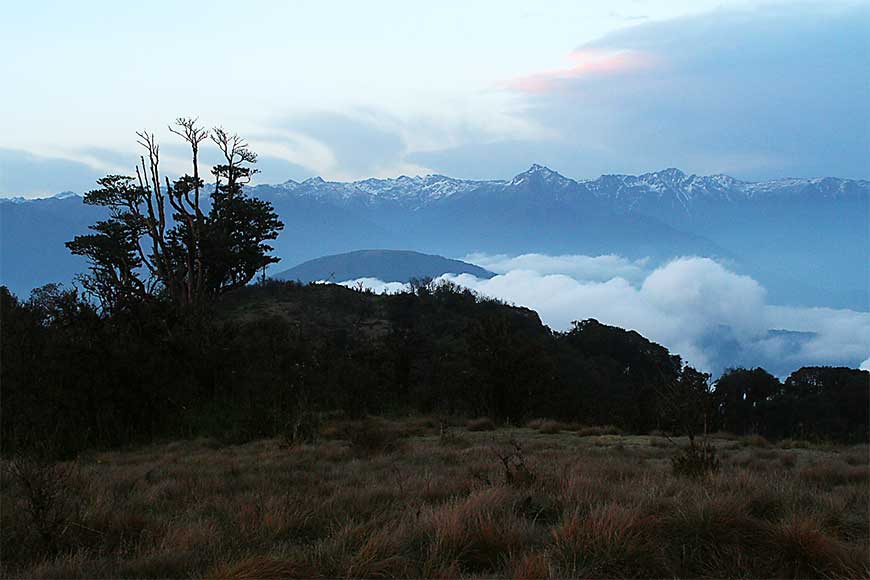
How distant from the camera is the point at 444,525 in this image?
4.36 meters

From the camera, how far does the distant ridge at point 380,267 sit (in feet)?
570

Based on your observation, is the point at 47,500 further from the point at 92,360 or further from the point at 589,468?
the point at 92,360

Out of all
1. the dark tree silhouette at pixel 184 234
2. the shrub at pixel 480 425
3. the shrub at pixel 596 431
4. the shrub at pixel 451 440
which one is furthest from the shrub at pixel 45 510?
the dark tree silhouette at pixel 184 234

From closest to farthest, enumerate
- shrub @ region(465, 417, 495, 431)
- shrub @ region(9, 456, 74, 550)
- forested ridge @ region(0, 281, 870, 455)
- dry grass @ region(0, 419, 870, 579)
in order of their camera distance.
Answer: dry grass @ region(0, 419, 870, 579), shrub @ region(9, 456, 74, 550), forested ridge @ region(0, 281, 870, 455), shrub @ region(465, 417, 495, 431)

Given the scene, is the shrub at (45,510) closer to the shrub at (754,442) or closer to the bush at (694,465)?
the bush at (694,465)

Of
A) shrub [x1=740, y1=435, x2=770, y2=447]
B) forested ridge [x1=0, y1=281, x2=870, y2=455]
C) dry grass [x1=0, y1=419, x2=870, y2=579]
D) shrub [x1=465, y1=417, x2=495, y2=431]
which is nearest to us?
dry grass [x1=0, y1=419, x2=870, y2=579]

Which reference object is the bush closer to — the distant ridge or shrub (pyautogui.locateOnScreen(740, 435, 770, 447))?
shrub (pyautogui.locateOnScreen(740, 435, 770, 447))

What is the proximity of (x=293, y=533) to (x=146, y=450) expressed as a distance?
6972mm

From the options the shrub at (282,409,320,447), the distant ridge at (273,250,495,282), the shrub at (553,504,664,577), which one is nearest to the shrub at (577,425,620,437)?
the shrub at (282,409,320,447)

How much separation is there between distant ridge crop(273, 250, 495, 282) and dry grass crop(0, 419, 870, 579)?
531ft

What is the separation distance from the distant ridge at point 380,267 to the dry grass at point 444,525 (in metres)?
162

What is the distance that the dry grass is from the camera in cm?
397

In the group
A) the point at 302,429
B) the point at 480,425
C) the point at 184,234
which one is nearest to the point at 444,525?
the point at 302,429

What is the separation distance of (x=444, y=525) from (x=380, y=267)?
173424 mm
